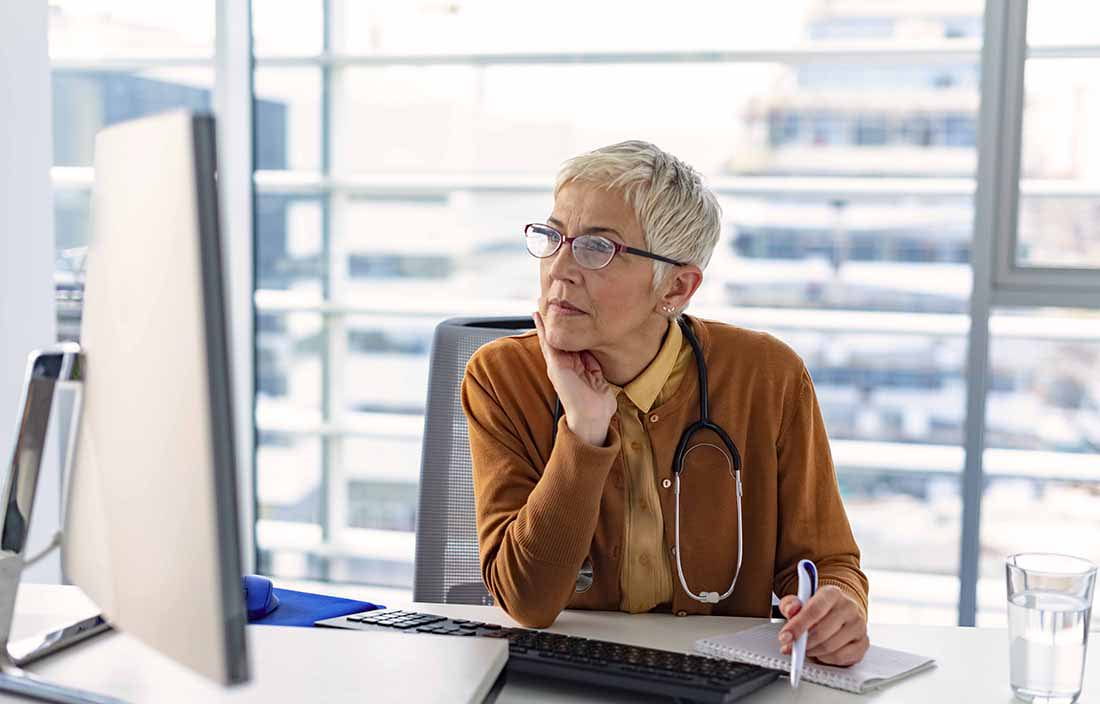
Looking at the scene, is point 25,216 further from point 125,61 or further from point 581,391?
point 581,391

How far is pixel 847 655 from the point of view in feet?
3.92

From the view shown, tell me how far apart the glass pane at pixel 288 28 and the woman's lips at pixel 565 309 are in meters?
2.13

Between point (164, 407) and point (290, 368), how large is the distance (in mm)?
2935

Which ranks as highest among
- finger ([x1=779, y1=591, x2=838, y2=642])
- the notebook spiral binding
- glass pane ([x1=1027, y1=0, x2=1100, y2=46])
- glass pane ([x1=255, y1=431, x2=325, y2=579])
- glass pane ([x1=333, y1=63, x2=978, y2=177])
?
glass pane ([x1=1027, y1=0, x2=1100, y2=46])

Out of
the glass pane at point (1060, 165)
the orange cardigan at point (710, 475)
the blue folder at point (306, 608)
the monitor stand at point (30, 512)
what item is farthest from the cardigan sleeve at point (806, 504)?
the glass pane at point (1060, 165)

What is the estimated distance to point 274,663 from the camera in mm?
979

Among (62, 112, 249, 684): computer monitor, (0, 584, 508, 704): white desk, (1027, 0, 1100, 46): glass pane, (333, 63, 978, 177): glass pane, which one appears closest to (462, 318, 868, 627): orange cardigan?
(0, 584, 508, 704): white desk

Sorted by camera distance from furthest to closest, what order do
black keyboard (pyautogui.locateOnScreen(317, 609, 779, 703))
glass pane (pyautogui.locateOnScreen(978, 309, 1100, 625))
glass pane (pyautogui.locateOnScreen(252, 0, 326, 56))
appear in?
glass pane (pyautogui.locateOnScreen(252, 0, 326, 56))
glass pane (pyautogui.locateOnScreen(978, 309, 1100, 625))
black keyboard (pyautogui.locateOnScreen(317, 609, 779, 703))

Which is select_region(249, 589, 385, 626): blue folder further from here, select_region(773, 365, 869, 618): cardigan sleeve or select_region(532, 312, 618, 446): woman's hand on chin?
select_region(773, 365, 869, 618): cardigan sleeve

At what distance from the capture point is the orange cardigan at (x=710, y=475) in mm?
1515

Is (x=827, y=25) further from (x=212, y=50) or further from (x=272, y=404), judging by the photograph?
(x=272, y=404)

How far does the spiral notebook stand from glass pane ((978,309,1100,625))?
72.7 inches

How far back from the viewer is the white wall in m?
2.64

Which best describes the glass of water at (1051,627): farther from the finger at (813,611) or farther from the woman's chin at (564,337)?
the woman's chin at (564,337)
